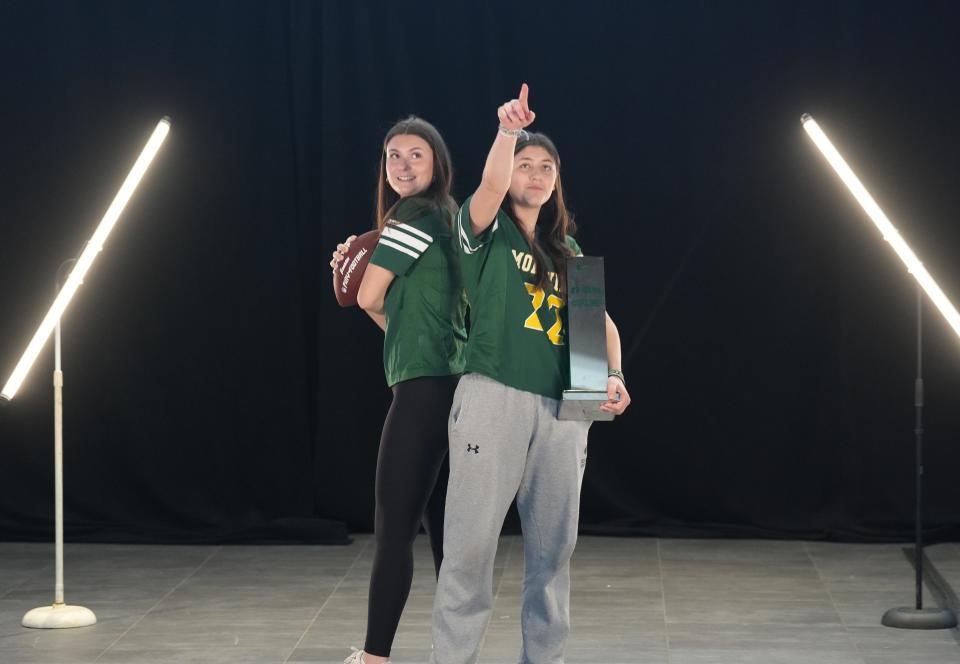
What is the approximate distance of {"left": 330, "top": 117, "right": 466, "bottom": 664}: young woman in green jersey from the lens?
310 cm

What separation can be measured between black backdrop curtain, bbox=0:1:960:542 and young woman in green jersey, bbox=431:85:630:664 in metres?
2.49

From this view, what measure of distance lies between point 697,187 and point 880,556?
1463 millimetres

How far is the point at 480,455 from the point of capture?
2889 millimetres

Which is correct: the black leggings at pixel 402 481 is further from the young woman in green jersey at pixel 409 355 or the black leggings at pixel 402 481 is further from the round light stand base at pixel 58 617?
the round light stand base at pixel 58 617

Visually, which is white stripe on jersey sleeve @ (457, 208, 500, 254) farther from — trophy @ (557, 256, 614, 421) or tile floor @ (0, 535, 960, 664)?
tile floor @ (0, 535, 960, 664)

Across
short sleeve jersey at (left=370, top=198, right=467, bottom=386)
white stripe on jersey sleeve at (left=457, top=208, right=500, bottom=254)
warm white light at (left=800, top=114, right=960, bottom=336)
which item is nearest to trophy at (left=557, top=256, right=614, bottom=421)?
white stripe on jersey sleeve at (left=457, top=208, right=500, bottom=254)

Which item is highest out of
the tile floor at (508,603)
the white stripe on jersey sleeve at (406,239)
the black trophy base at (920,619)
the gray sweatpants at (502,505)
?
the white stripe on jersey sleeve at (406,239)

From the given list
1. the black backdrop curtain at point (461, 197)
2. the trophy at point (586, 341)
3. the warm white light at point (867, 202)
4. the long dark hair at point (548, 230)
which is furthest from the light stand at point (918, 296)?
the black backdrop curtain at point (461, 197)

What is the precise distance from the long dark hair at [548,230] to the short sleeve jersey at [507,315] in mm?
25

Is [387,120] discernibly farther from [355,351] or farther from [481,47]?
[355,351]

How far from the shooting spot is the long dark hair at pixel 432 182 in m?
3.19

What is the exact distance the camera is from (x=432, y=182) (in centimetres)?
324

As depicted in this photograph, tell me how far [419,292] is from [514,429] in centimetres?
40

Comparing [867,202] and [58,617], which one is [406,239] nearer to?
[867,202]
